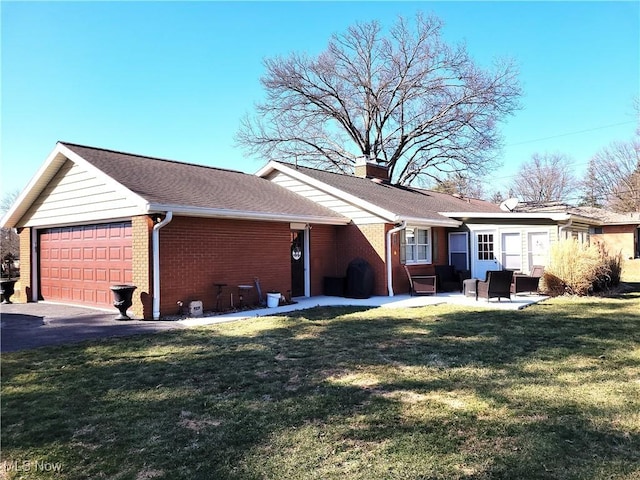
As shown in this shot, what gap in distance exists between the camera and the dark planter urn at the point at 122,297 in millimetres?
9969

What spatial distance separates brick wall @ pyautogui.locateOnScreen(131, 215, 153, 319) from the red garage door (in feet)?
1.84

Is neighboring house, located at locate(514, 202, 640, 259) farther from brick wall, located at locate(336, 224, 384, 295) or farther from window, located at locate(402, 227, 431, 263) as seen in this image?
brick wall, located at locate(336, 224, 384, 295)

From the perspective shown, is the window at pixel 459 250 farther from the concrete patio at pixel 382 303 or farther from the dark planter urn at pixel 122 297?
the dark planter urn at pixel 122 297

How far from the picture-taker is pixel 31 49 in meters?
8.93

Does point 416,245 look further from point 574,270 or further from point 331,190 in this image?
point 574,270

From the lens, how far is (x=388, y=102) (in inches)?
1294

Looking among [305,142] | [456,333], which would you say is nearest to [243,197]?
[456,333]

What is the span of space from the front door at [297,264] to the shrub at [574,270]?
776 centimetres

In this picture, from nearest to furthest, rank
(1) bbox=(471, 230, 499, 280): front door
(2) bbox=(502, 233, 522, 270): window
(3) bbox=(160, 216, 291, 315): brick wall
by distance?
1. (3) bbox=(160, 216, 291, 315): brick wall
2. (2) bbox=(502, 233, 522, 270): window
3. (1) bbox=(471, 230, 499, 280): front door

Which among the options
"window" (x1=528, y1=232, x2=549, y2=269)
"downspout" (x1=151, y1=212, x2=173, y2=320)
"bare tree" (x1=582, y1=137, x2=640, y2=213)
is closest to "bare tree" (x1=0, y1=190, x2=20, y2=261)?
"downspout" (x1=151, y1=212, x2=173, y2=320)

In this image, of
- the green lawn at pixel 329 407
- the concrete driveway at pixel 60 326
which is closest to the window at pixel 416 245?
the green lawn at pixel 329 407

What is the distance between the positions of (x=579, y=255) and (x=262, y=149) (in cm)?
2550

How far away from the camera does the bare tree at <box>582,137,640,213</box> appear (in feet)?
129

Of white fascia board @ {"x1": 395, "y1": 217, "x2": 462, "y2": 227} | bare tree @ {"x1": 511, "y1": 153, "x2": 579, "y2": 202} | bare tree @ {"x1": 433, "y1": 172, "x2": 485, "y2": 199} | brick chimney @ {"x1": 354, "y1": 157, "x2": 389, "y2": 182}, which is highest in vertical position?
bare tree @ {"x1": 511, "y1": 153, "x2": 579, "y2": 202}
